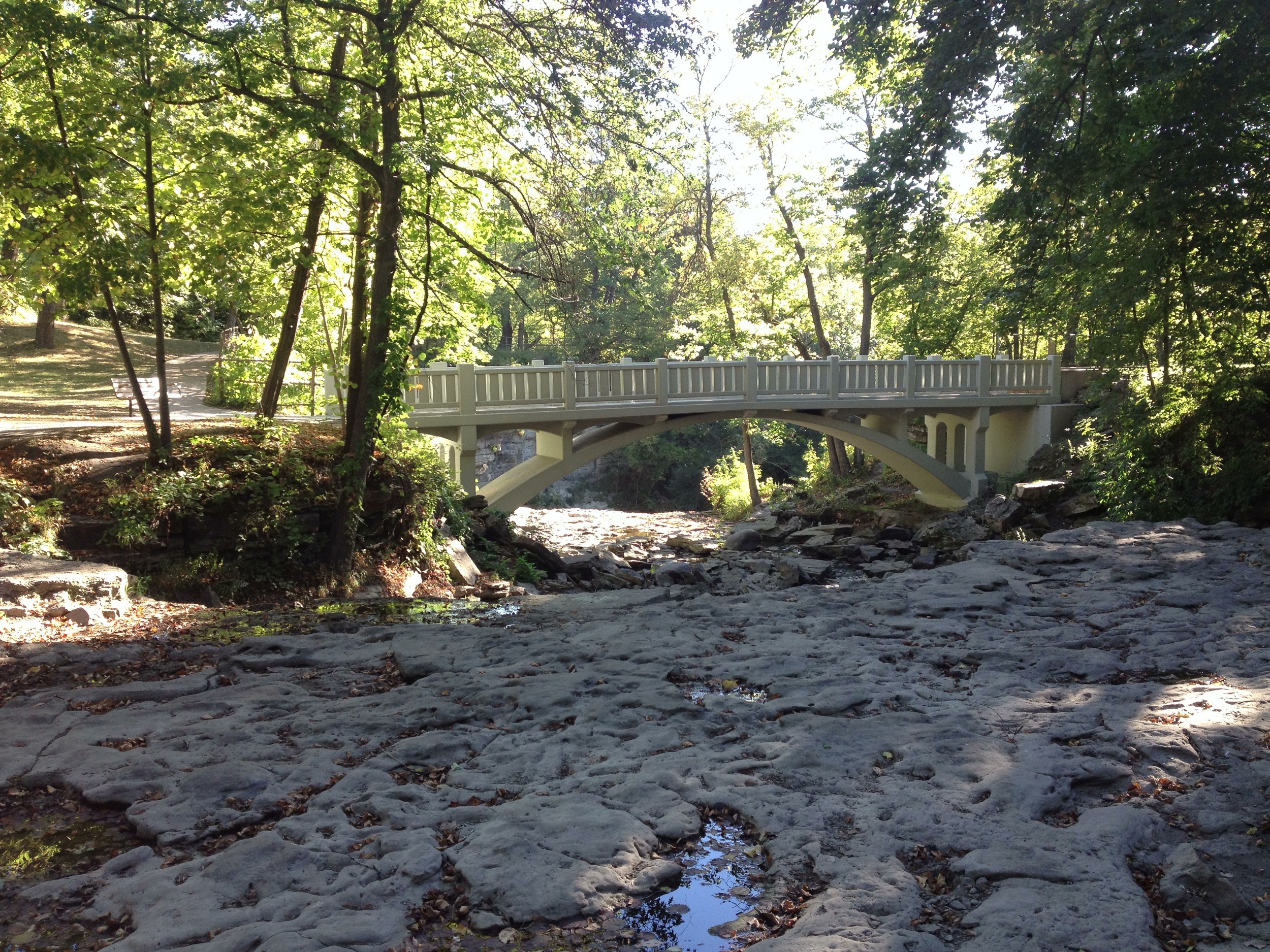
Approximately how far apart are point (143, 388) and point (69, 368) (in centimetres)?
341

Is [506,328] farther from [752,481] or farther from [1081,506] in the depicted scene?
[1081,506]

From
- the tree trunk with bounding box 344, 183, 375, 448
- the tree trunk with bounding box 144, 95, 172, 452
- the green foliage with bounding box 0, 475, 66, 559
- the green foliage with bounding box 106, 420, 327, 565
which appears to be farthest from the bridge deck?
the green foliage with bounding box 0, 475, 66, 559

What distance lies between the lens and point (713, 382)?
16500mm

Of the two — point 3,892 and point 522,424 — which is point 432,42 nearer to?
point 522,424

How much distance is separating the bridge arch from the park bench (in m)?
6.38

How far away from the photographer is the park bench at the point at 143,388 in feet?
54.4

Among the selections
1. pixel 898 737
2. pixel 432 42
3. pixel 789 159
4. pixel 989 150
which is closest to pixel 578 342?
pixel 789 159

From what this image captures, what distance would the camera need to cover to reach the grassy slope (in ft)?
44.9

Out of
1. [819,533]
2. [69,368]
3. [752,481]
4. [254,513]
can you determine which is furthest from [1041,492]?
[69,368]

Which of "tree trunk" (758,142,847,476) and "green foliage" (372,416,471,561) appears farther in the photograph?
"tree trunk" (758,142,847,476)

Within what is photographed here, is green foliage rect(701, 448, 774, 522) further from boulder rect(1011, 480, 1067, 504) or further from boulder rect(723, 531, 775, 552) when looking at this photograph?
boulder rect(1011, 480, 1067, 504)

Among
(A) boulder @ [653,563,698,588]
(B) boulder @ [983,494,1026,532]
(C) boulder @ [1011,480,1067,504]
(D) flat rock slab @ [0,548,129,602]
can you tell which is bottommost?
(A) boulder @ [653,563,698,588]

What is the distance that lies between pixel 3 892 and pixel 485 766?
1.83 m

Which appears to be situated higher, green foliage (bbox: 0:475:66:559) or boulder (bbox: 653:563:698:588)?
green foliage (bbox: 0:475:66:559)
